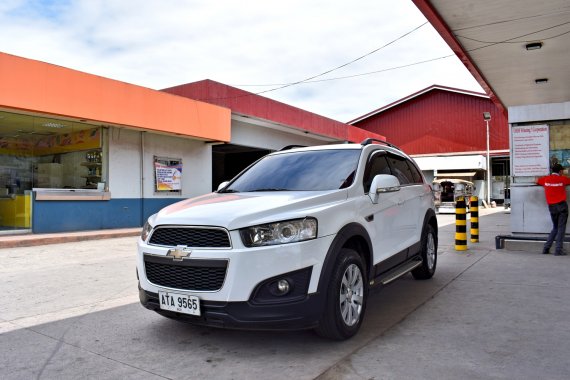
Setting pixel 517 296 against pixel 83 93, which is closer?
pixel 517 296

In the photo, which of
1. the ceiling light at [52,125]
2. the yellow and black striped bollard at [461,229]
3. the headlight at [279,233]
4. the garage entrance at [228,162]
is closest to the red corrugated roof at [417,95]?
the garage entrance at [228,162]

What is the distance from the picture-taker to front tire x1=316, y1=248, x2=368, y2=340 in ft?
11.6

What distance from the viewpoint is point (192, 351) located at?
12.0 ft

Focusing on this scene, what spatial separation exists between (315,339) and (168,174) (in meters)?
13.4

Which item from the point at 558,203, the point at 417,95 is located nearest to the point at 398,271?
the point at 558,203

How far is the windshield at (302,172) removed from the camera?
4.36 m

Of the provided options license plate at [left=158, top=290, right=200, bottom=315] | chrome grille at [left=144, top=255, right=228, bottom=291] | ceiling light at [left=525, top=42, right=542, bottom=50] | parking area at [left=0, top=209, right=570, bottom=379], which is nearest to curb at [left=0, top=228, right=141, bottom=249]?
parking area at [left=0, top=209, right=570, bottom=379]

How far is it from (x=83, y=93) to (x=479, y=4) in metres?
10.1

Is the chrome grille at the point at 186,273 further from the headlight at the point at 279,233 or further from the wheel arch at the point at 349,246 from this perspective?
the wheel arch at the point at 349,246

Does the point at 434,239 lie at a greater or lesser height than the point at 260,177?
lesser

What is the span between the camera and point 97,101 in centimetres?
1241

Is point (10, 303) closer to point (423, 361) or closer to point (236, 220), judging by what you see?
point (236, 220)

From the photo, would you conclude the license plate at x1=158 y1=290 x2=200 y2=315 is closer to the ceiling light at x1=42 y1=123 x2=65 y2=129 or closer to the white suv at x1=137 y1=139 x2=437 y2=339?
the white suv at x1=137 y1=139 x2=437 y2=339

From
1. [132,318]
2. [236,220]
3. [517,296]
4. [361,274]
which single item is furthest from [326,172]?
[517,296]
